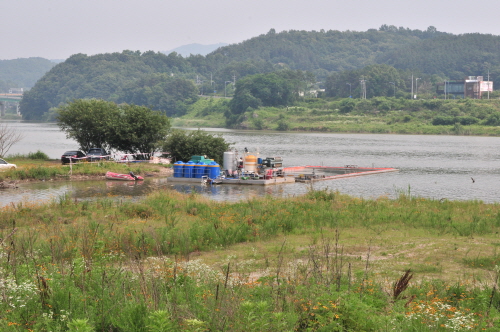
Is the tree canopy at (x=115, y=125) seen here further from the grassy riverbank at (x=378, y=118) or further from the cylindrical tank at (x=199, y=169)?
the grassy riverbank at (x=378, y=118)

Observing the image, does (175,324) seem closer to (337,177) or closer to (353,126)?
(337,177)

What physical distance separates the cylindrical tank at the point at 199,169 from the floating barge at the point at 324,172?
256 inches

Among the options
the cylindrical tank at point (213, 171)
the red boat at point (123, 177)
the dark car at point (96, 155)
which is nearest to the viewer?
the red boat at point (123, 177)

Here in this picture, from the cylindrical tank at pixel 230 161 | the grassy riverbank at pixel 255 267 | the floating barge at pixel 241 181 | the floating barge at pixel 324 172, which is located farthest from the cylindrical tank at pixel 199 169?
the grassy riverbank at pixel 255 267

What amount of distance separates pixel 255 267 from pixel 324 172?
33624mm

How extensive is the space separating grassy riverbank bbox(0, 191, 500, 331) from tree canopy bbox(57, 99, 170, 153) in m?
20.6

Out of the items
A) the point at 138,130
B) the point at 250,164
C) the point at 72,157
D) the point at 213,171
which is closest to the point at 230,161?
the point at 250,164

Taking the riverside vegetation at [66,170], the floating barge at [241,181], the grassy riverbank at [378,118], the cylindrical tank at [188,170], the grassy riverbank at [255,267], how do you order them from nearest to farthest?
1. the grassy riverbank at [255,267]
2. the riverside vegetation at [66,170]
3. the floating barge at [241,181]
4. the cylindrical tank at [188,170]
5. the grassy riverbank at [378,118]

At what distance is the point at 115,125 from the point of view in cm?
4503

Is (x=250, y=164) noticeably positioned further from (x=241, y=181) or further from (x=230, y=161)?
(x=241, y=181)

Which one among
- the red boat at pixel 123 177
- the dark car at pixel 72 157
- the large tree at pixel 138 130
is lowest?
the red boat at pixel 123 177

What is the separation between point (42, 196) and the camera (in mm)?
29547

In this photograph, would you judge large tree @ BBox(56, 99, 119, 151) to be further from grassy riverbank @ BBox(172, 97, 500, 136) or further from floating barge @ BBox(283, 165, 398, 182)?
grassy riverbank @ BBox(172, 97, 500, 136)

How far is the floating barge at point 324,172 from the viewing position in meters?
40.9
